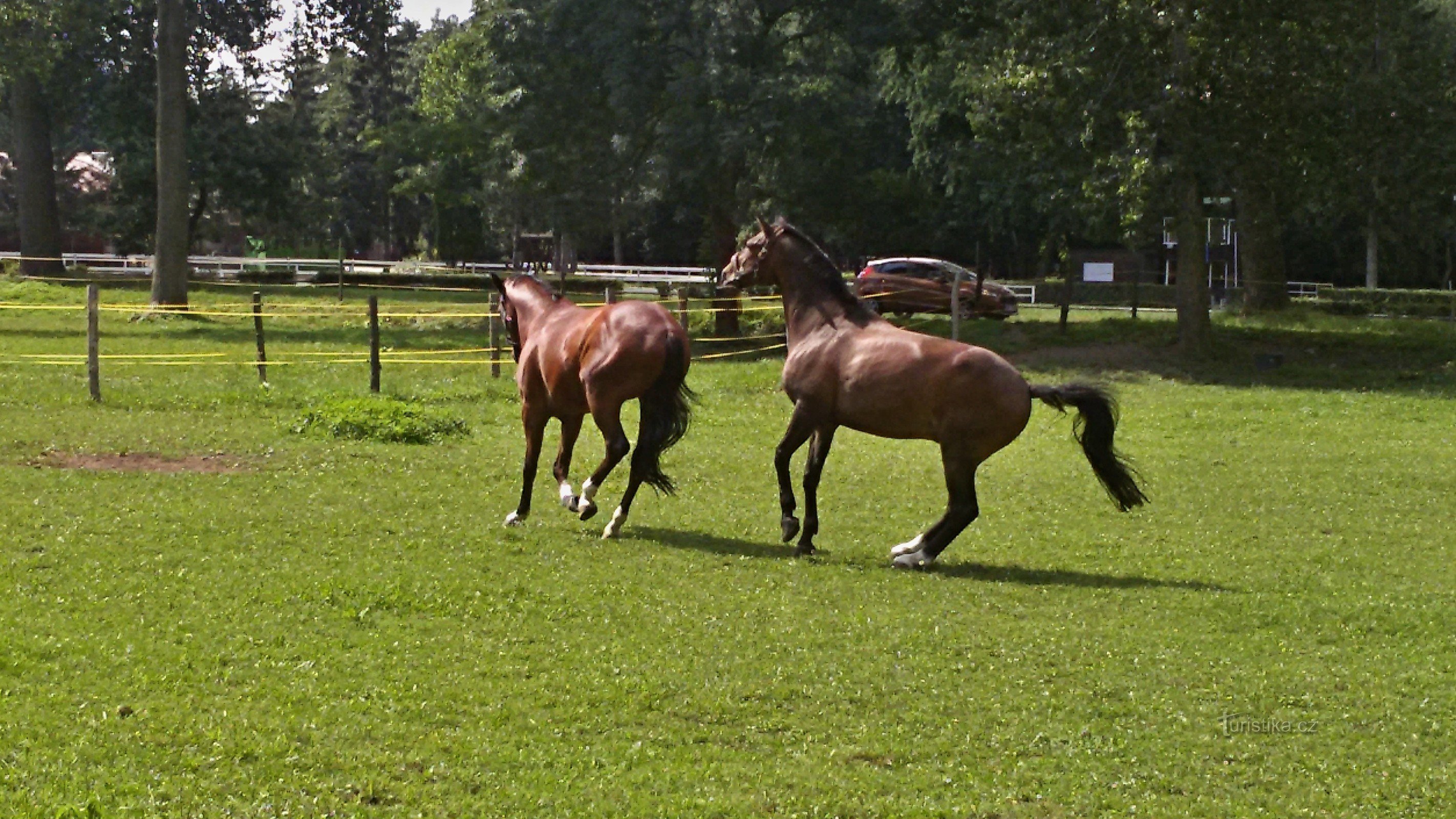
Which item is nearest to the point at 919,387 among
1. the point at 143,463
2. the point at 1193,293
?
the point at 143,463

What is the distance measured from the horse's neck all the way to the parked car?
22.5 metres

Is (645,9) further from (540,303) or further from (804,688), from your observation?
(804,688)

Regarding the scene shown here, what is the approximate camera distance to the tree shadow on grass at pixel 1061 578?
10.2 meters

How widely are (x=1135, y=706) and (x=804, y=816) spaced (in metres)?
2.23

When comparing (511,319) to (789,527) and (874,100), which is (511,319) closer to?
(789,527)

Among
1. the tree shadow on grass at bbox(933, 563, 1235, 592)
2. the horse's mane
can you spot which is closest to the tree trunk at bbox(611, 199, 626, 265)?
the horse's mane

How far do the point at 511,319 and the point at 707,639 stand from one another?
217 inches

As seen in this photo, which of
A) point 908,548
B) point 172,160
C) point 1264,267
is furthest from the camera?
point 1264,267

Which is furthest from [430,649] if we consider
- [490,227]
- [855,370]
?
[490,227]

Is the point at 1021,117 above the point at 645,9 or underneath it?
underneath

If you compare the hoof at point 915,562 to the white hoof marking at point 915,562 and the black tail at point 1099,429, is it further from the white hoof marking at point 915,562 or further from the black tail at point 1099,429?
the black tail at point 1099,429

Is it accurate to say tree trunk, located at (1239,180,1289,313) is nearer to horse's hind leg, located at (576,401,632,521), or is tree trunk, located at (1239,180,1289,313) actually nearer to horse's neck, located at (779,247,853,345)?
horse's neck, located at (779,247,853,345)

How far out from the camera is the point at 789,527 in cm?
1130

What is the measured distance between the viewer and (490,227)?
241ft
